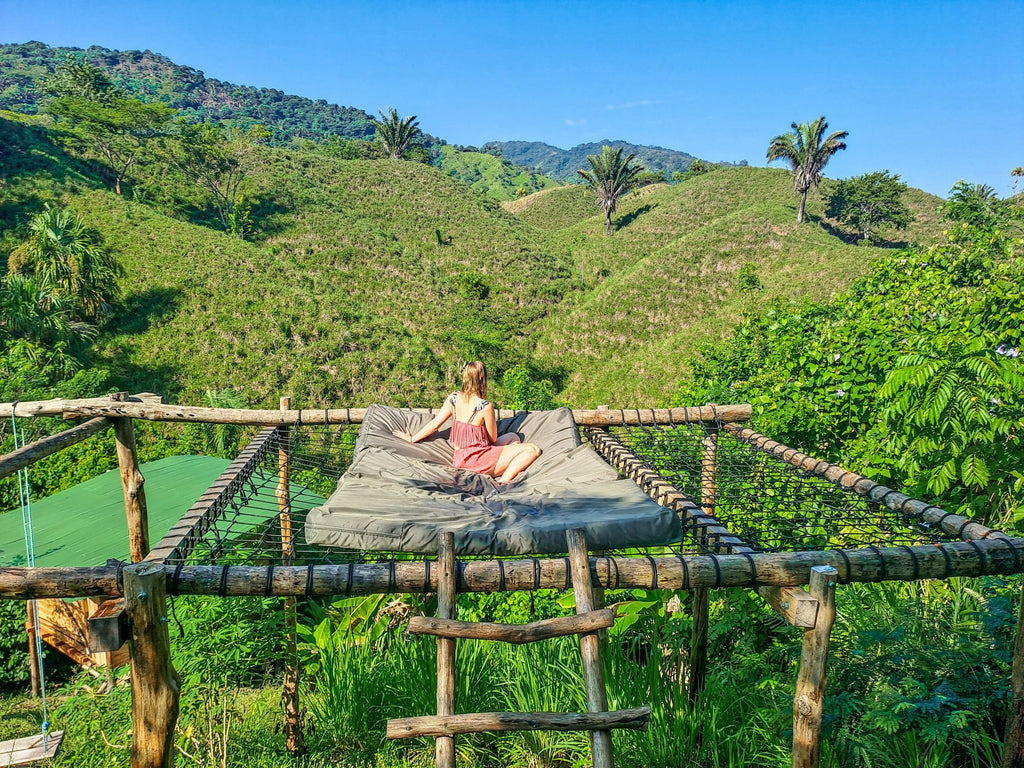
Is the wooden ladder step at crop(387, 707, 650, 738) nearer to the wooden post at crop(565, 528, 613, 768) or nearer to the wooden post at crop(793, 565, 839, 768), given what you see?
the wooden post at crop(565, 528, 613, 768)

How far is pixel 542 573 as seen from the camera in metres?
2.08

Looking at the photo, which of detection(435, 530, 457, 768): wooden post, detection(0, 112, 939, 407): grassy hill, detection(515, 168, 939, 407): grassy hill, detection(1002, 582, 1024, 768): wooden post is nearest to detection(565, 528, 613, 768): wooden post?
detection(435, 530, 457, 768): wooden post

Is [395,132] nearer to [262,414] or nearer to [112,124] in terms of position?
[112,124]

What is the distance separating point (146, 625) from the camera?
1.96m

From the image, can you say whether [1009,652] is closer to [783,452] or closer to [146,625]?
[783,452]

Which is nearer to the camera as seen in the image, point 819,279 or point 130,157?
point 819,279

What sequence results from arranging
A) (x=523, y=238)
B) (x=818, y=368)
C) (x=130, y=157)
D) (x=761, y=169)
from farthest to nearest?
(x=761, y=169)
(x=523, y=238)
(x=130, y=157)
(x=818, y=368)

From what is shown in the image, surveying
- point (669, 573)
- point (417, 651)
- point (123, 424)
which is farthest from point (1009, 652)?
point (123, 424)

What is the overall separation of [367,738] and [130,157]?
2503cm

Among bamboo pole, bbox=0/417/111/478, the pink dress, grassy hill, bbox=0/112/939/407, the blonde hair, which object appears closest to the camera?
bamboo pole, bbox=0/417/111/478

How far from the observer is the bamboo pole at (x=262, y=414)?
3.86 m

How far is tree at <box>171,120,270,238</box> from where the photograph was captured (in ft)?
73.5

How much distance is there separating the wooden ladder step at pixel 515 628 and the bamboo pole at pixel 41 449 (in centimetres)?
248

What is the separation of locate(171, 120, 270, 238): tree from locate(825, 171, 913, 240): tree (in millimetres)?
27065
